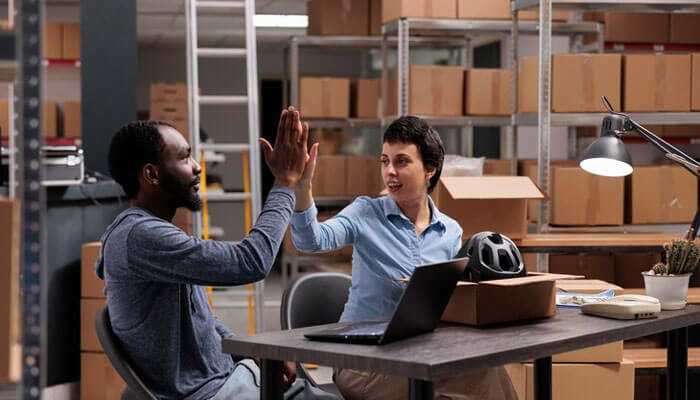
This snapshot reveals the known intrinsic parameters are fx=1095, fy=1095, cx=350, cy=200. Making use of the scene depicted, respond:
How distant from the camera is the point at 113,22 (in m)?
6.25

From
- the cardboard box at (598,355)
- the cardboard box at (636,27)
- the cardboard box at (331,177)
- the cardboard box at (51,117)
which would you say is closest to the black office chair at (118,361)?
the cardboard box at (598,355)

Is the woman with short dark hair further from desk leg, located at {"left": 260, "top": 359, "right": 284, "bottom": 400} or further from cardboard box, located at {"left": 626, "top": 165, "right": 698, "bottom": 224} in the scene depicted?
cardboard box, located at {"left": 626, "top": 165, "right": 698, "bottom": 224}

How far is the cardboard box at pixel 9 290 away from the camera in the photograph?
1555 millimetres

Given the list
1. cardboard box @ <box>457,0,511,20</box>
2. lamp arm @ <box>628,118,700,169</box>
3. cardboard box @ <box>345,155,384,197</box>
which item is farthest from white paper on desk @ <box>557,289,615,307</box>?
cardboard box @ <box>345,155,384,197</box>

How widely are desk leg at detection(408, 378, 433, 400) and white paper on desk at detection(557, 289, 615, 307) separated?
98cm

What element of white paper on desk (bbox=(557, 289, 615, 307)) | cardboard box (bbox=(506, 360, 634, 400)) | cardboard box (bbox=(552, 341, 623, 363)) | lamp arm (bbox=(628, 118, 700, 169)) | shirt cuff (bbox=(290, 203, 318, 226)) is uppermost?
lamp arm (bbox=(628, 118, 700, 169))

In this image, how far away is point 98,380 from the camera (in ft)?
17.6

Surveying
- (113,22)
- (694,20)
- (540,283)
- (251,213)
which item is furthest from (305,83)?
(540,283)

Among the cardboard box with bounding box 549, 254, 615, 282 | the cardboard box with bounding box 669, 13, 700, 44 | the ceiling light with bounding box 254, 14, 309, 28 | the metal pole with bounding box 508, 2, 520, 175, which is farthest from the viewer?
the ceiling light with bounding box 254, 14, 309, 28

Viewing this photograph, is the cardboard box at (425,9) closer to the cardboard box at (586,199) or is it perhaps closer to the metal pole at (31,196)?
the cardboard box at (586,199)

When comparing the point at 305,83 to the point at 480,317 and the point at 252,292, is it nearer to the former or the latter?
the point at 252,292

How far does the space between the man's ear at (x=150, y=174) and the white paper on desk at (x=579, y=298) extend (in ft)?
4.07

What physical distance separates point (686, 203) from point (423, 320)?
3198 mm

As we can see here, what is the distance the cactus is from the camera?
10.8ft
